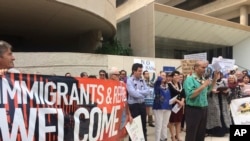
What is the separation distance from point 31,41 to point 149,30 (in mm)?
6875

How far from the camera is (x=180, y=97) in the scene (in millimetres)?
8727

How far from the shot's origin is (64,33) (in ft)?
61.5

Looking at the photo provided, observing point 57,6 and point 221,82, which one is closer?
point 221,82

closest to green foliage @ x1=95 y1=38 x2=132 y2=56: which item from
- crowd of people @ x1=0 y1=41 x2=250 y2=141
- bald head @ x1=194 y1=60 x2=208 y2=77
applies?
crowd of people @ x1=0 y1=41 x2=250 y2=141

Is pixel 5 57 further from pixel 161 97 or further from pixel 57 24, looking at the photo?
pixel 57 24

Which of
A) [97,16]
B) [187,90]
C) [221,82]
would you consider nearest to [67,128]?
[187,90]

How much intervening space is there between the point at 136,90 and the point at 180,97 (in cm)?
193

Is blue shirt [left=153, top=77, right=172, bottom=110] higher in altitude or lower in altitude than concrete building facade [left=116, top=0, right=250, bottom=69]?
lower

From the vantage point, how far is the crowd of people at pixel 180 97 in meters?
6.44

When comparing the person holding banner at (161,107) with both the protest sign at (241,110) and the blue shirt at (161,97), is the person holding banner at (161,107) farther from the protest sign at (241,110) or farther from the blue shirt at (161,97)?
the protest sign at (241,110)

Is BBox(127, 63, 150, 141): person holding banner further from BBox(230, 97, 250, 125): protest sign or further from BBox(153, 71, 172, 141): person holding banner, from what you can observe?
BBox(230, 97, 250, 125): protest sign

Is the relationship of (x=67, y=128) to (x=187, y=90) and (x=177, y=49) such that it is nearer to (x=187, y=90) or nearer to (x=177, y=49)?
(x=187, y=90)

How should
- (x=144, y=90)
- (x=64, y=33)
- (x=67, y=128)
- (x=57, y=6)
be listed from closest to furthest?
(x=67, y=128) < (x=144, y=90) < (x=57, y=6) < (x=64, y=33)

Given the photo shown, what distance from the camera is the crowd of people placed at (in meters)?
6.44
